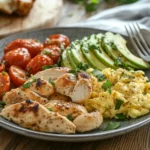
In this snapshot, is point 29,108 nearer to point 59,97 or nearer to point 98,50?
point 59,97

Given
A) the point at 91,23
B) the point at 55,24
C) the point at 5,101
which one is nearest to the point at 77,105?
the point at 5,101

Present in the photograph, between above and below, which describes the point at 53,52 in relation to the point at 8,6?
below

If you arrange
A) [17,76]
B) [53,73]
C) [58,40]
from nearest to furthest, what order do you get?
[53,73] → [17,76] → [58,40]

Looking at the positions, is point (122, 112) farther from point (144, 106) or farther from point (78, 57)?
point (78, 57)

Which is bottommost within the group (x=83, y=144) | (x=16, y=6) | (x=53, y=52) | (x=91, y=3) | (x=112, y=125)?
(x=83, y=144)

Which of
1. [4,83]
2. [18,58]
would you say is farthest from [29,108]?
[18,58]

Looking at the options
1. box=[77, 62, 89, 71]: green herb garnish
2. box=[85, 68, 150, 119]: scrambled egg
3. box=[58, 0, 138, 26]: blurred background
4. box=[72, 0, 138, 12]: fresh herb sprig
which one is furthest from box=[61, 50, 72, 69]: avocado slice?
box=[72, 0, 138, 12]: fresh herb sprig
